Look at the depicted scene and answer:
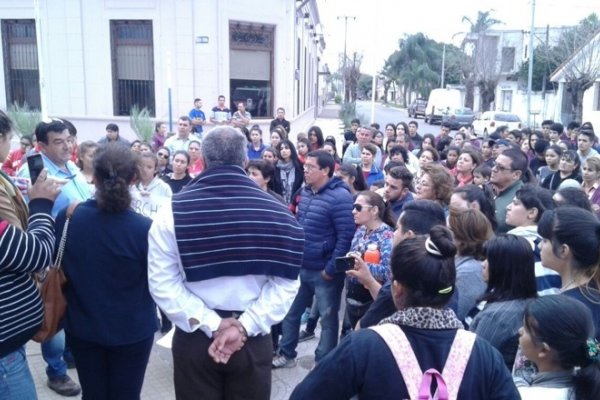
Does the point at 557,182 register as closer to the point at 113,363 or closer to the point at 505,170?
the point at 505,170

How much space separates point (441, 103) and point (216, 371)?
3846cm

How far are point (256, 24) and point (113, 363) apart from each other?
1443cm

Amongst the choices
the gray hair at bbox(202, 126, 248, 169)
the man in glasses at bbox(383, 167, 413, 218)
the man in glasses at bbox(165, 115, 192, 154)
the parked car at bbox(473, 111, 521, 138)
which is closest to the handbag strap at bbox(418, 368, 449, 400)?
the gray hair at bbox(202, 126, 248, 169)

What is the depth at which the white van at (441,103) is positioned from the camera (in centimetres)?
3862

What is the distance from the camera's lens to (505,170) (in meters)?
5.44

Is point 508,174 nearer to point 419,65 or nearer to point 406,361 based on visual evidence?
point 406,361

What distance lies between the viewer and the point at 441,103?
39.0 m

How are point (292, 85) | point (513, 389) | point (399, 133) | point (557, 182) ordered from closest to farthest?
point (513, 389) < point (557, 182) < point (399, 133) < point (292, 85)

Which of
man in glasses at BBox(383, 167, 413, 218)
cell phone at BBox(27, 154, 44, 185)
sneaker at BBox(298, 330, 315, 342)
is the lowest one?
sneaker at BBox(298, 330, 315, 342)

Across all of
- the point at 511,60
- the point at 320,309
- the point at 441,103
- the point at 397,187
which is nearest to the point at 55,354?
the point at 320,309

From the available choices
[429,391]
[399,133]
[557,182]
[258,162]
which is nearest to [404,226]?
[429,391]

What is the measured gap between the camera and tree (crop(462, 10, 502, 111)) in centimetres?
4569

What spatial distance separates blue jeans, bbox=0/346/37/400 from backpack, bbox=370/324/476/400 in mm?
1690

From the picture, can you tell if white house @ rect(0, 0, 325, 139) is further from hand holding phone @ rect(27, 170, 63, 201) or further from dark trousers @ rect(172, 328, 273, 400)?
dark trousers @ rect(172, 328, 273, 400)
